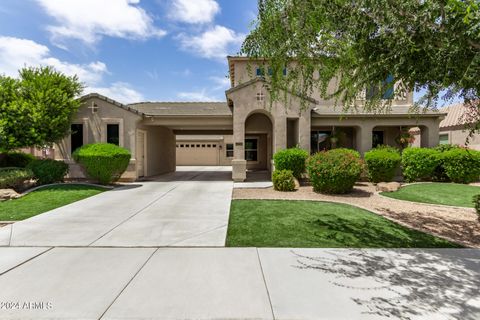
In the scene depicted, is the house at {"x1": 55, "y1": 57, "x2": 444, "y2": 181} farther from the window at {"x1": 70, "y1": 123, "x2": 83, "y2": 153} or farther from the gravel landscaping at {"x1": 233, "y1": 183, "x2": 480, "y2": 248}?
the gravel landscaping at {"x1": 233, "y1": 183, "x2": 480, "y2": 248}

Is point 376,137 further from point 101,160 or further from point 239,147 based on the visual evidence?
point 101,160

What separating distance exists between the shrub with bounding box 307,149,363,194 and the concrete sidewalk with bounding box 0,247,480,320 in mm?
5672

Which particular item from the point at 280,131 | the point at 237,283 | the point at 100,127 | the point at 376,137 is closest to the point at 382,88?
the point at 237,283

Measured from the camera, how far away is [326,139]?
1703cm

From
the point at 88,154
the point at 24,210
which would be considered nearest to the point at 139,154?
the point at 88,154

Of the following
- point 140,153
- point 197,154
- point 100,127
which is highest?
point 100,127

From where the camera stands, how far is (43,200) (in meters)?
9.27

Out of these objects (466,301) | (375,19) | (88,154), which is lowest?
(466,301)

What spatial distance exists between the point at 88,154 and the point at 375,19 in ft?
41.8

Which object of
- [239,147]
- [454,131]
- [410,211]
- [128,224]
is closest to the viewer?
[128,224]

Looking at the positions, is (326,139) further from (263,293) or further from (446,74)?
(263,293)

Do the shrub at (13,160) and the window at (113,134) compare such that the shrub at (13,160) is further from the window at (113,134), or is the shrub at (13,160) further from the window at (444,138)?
the window at (444,138)

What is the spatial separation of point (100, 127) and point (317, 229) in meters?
13.4

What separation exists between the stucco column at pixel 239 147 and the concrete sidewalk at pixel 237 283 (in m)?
9.99
